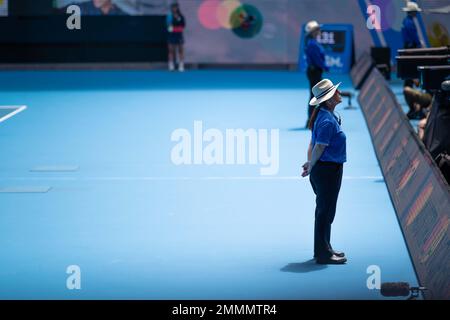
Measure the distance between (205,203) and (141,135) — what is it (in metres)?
6.54

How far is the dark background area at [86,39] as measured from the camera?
112 feet

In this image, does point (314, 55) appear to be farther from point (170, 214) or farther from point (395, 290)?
point (395, 290)

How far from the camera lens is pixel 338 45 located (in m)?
31.4

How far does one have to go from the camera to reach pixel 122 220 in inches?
537

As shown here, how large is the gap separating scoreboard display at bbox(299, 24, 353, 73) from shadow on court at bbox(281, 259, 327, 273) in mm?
20391

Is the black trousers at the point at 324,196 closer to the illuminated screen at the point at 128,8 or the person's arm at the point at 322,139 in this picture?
the person's arm at the point at 322,139

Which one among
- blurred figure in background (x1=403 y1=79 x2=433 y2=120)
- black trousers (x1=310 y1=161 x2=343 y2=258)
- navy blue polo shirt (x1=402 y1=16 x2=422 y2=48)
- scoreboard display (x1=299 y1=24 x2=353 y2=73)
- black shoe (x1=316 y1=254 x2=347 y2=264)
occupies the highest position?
scoreboard display (x1=299 y1=24 x2=353 y2=73)

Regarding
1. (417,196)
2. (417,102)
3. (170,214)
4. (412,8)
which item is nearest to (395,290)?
(417,196)

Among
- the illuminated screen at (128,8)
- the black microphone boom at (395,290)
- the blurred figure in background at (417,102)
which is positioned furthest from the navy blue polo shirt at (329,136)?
the illuminated screen at (128,8)

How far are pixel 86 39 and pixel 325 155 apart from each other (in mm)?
24851

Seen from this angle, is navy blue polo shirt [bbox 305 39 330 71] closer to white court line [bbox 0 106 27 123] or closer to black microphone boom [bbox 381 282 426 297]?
white court line [bbox 0 106 27 123]

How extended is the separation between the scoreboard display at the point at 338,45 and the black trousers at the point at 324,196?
67.0 feet

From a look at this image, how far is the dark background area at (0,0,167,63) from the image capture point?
112 ft

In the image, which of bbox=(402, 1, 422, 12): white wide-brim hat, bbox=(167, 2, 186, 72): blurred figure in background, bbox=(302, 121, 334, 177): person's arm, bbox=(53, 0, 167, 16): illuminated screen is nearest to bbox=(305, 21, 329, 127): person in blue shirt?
bbox=(402, 1, 422, 12): white wide-brim hat
